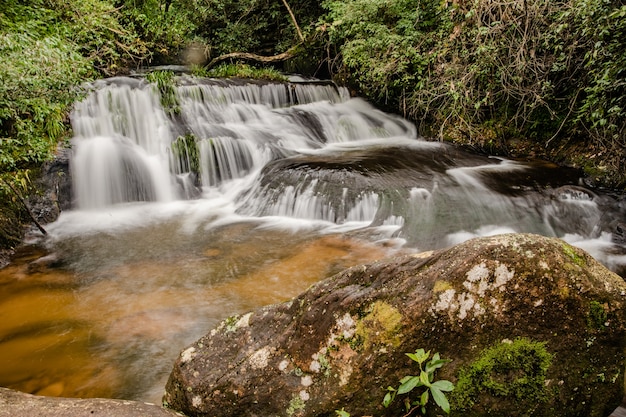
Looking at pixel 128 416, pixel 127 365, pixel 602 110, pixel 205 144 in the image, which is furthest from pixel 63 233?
pixel 602 110

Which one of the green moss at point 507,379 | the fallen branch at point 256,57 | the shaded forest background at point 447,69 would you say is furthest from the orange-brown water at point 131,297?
the fallen branch at point 256,57

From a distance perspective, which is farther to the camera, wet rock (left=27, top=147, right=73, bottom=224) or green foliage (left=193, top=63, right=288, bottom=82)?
green foliage (left=193, top=63, right=288, bottom=82)

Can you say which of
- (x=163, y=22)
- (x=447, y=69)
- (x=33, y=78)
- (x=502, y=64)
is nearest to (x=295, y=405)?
(x=33, y=78)

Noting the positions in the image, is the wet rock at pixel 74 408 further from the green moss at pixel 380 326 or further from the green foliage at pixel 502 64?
the green foliage at pixel 502 64

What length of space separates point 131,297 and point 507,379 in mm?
4032

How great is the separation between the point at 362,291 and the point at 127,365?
2515 millimetres

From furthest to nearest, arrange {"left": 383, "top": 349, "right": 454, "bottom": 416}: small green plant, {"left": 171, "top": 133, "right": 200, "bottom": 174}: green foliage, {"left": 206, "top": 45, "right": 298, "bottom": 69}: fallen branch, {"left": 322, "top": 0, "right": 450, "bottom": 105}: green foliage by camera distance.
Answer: {"left": 206, "top": 45, "right": 298, "bottom": 69}: fallen branch < {"left": 322, "top": 0, "right": 450, "bottom": 105}: green foliage < {"left": 171, "top": 133, "right": 200, "bottom": 174}: green foliage < {"left": 383, "top": 349, "right": 454, "bottom": 416}: small green plant

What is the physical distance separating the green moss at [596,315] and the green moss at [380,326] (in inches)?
32.8

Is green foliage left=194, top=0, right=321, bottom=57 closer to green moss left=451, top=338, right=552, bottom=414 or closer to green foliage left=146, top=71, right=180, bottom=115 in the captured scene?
green foliage left=146, top=71, right=180, bottom=115

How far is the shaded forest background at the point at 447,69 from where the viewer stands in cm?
576

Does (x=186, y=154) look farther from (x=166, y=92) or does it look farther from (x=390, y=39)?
(x=390, y=39)

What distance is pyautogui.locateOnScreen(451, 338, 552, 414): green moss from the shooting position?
73.5 inches

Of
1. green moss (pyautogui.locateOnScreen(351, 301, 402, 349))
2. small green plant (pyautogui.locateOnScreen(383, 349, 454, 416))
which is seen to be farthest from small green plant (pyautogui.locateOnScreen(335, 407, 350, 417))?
green moss (pyautogui.locateOnScreen(351, 301, 402, 349))

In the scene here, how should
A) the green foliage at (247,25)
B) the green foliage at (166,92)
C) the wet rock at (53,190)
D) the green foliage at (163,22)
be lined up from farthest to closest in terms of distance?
the green foliage at (247,25), the green foliage at (163,22), the green foliage at (166,92), the wet rock at (53,190)
